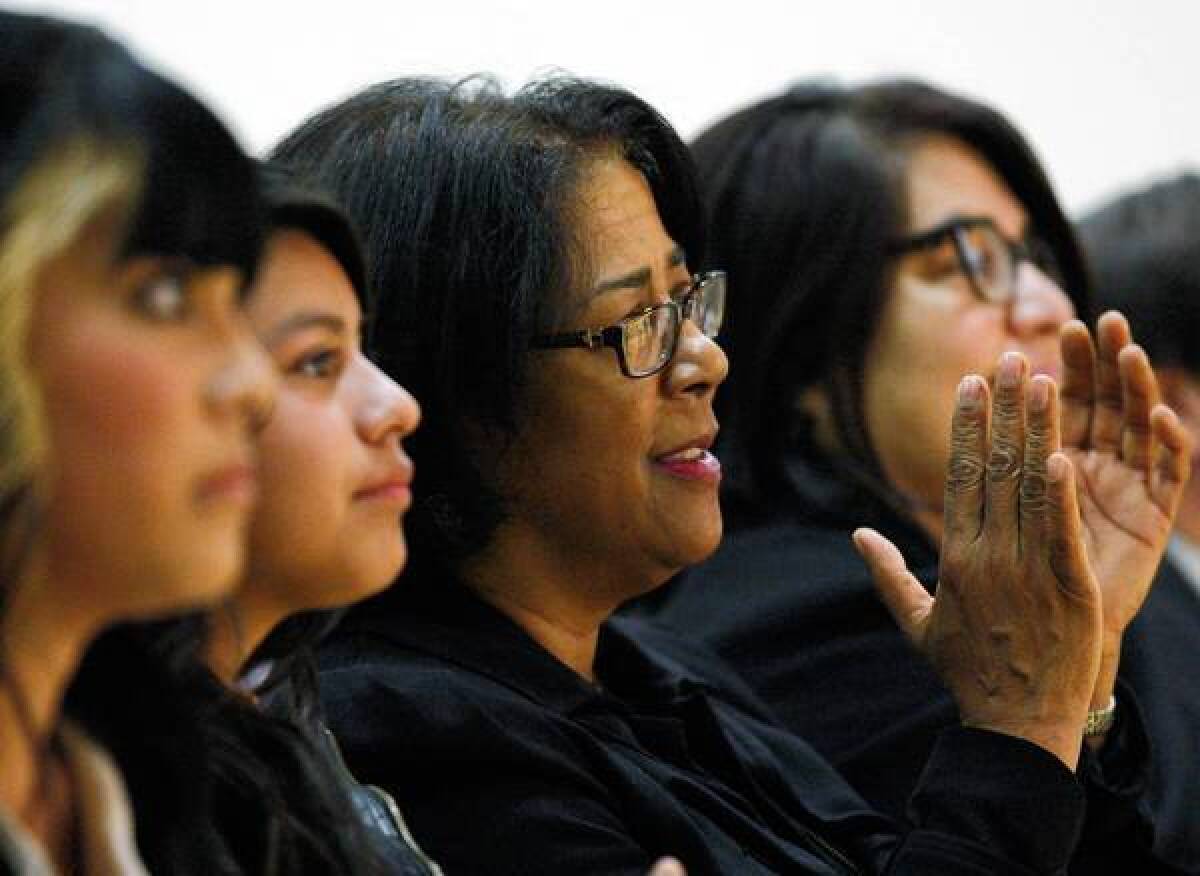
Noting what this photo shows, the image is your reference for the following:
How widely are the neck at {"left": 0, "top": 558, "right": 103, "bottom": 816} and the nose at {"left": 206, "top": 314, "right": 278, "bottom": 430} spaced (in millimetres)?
103

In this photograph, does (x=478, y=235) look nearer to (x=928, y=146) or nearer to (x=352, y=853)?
(x=352, y=853)

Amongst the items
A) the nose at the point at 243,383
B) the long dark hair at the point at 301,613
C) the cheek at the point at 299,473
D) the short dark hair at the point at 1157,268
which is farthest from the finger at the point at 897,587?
the short dark hair at the point at 1157,268

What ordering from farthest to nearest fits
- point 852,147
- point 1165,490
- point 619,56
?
point 619,56 < point 852,147 < point 1165,490

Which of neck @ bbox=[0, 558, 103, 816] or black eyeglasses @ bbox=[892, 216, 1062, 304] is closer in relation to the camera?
neck @ bbox=[0, 558, 103, 816]

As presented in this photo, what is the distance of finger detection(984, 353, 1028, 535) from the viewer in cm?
154

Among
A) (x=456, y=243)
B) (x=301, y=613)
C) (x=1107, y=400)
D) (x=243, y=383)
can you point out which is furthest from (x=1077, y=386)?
(x=243, y=383)

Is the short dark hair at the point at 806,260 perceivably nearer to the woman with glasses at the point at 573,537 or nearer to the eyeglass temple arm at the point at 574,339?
the woman with glasses at the point at 573,537

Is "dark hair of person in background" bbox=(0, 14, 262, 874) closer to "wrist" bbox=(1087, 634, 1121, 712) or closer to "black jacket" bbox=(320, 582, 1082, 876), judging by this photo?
"black jacket" bbox=(320, 582, 1082, 876)

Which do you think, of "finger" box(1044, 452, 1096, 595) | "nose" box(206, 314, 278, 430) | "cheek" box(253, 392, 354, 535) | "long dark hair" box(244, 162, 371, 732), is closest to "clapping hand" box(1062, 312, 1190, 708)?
"finger" box(1044, 452, 1096, 595)

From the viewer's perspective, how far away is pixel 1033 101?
3.37 meters

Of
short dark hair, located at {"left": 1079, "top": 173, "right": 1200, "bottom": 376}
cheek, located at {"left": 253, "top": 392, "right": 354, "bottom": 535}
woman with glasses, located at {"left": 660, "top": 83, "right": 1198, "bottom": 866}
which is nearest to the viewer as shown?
cheek, located at {"left": 253, "top": 392, "right": 354, "bottom": 535}

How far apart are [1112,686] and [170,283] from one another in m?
1.18

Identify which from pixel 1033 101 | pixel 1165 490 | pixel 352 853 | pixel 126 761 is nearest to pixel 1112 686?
pixel 1165 490

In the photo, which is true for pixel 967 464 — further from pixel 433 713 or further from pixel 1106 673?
pixel 433 713
